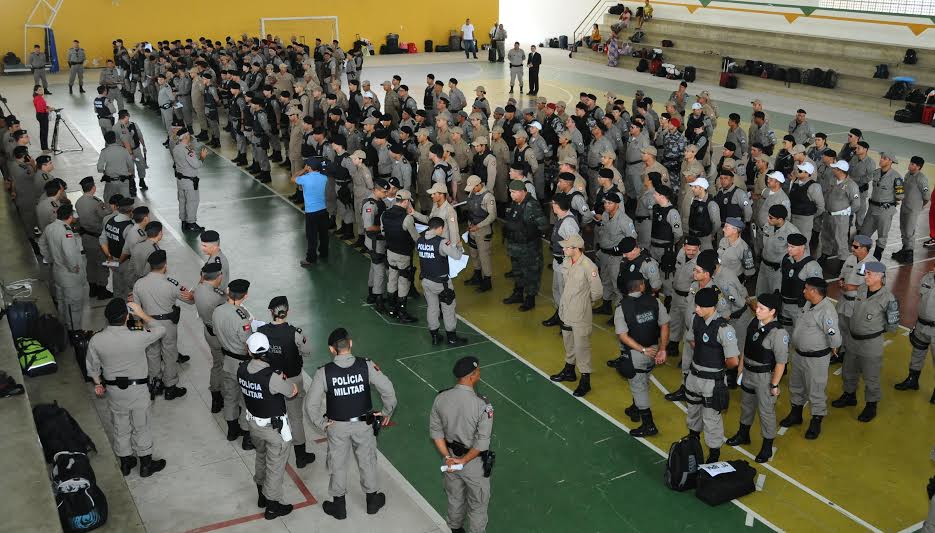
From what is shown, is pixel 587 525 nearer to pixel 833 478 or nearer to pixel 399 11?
pixel 833 478

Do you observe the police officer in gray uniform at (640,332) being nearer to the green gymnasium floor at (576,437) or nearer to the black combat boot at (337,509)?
the green gymnasium floor at (576,437)

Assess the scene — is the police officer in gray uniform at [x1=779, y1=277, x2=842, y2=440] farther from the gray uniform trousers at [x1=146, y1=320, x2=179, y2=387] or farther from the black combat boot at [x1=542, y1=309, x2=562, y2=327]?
the gray uniform trousers at [x1=146, y1=320, x2=179, y2=387]

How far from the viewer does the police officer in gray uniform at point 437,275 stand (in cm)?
1140

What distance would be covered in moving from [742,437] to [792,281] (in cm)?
228

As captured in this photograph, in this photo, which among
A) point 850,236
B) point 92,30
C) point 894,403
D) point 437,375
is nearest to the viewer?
point 894,403

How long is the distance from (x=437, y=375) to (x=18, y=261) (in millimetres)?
7854

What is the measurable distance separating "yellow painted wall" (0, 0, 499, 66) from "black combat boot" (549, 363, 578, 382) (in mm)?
37400

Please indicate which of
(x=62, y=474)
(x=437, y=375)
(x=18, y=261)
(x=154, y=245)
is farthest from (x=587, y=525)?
(x=18, y=261)

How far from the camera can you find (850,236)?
50.5ft

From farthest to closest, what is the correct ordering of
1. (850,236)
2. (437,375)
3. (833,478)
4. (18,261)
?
(850,236)
(18,261)
(437,375)
(833,478)

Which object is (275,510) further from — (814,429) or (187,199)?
(187,199)

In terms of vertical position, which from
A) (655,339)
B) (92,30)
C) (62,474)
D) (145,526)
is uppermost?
(92,30)

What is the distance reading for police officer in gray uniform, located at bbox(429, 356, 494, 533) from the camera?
24.0ft

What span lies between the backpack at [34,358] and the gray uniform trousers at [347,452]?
4677 mm
